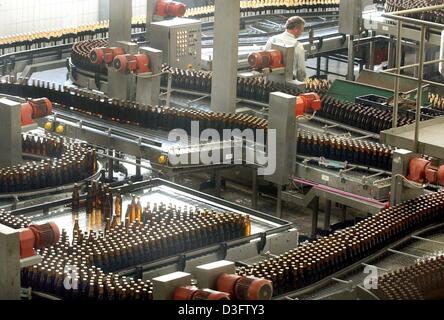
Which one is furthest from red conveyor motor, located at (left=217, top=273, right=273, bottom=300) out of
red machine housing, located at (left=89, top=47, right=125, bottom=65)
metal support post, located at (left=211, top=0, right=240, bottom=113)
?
red machine housing, located at (left=89, top=47, right=125, bottom=65)

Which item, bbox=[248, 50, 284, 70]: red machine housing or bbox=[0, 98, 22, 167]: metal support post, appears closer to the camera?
bbox=[0, 98, 22, 167]: metal support post

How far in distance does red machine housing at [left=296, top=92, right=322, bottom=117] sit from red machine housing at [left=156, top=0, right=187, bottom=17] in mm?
3763

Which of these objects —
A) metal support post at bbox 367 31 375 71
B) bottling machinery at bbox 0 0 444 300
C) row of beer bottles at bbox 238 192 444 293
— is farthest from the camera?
metal support post at bbox 367 31 375 71

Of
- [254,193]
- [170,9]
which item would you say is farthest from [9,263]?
[170,9]

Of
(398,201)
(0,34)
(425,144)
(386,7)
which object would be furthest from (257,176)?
(0,34)

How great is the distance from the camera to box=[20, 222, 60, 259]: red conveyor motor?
830cm

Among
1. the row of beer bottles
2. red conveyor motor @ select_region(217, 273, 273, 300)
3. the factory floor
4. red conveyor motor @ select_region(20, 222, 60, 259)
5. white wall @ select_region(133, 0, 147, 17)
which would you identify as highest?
white wall @ select_region(133, 0, 147, 17)

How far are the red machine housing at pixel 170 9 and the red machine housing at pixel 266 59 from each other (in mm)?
1977

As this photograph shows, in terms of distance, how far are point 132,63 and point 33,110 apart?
2.01m

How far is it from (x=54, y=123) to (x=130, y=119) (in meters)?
0.81

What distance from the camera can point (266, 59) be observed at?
14.0 metres

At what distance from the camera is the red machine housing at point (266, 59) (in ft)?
45.5

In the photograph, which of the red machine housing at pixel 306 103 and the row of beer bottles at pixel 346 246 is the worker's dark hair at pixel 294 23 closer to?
the red machine housing at pixel 306 103

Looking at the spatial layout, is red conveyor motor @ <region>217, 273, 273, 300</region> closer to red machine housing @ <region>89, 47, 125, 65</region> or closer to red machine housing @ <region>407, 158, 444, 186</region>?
red machine housing @ <region>407, 158, 444, 186</region>
